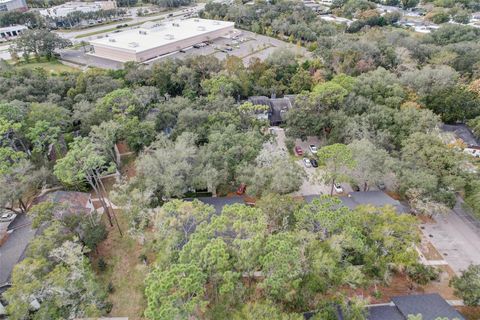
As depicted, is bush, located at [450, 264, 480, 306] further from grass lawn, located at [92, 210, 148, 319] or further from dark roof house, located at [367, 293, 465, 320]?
grass lawn, located at [92, 210, 148, 319]

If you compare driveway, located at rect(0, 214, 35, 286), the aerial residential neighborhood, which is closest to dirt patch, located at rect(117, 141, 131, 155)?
the aerial residential neighborhood

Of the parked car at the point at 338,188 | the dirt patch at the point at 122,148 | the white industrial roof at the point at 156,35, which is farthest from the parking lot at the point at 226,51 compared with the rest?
the parked car at the point at 338,188

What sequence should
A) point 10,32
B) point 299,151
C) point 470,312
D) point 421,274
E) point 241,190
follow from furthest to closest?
point 10,32 → point 299,151 → point 241,190 → point 421,274 → point 470,312

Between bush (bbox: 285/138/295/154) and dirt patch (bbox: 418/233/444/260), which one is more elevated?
bush (bbox: 285/138/295/154)

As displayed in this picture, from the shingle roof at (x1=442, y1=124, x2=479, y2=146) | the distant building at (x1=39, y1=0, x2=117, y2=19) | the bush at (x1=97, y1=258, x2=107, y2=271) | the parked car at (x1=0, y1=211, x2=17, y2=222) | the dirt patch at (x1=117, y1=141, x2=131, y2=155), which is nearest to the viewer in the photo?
the bush at (x1=97, y1=258, x2=107, y2=271)

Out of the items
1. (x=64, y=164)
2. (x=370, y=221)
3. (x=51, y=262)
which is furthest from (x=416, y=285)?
(x=64, y=164)

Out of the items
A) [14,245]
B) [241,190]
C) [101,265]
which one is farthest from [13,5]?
[101,265]

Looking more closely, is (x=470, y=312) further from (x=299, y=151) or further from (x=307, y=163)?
(x=299, y=151)
